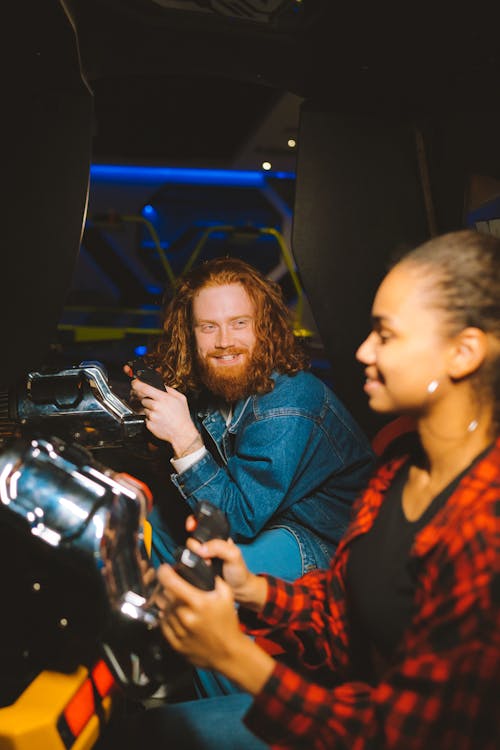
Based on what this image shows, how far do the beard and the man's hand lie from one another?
0.17 m

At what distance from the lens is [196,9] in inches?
50.9

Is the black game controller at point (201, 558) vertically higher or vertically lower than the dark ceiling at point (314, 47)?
lower

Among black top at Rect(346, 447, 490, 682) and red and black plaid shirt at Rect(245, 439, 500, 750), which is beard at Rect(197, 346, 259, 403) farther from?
red and black plaid shirt at Rect(245, 439, 500, 750)

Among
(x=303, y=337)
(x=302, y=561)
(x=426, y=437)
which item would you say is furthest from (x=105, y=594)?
(x=303, y=337)

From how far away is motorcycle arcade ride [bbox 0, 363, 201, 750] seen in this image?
661 mm

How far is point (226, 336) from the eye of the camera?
1.40 meters

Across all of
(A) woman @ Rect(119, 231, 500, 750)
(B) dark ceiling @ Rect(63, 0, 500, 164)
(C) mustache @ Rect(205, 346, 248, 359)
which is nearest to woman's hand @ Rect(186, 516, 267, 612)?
(A) woman @ Rect(119, 231, 500, 750)

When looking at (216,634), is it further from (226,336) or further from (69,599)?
(226,336)

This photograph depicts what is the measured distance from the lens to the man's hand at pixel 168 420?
1229 millimetres

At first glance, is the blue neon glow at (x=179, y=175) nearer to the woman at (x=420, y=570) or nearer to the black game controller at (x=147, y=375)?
the black game controller at (x=147, y=375)

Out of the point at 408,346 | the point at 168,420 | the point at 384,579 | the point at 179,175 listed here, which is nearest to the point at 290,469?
the point at 168,420

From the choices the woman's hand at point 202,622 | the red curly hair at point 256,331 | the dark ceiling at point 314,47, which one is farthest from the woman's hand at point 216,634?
the dark ceiling at point 314,47

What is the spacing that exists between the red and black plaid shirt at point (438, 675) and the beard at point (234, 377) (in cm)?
77

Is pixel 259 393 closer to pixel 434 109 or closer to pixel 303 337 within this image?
pixel 303 337
